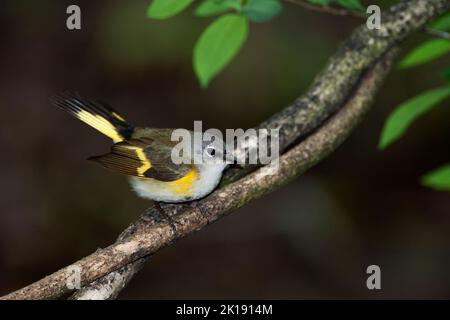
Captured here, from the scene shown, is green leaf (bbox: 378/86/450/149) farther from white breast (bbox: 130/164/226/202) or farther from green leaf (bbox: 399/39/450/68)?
white breast (bbox: 130/164/226/202)

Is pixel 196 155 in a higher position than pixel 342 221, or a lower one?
lower

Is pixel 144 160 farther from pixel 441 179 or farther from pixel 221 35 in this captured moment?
pixel 441 179

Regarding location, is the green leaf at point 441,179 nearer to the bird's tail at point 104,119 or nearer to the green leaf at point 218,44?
the green leaf at point 218,44

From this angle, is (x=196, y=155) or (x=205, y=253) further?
(x=205, y=253)

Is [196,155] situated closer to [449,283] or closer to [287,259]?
[287,259]

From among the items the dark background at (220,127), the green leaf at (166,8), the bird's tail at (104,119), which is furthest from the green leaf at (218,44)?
the dark background at (220,127)

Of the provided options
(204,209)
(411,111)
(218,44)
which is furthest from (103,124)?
(411,111)

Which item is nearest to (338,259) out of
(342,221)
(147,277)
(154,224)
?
(342,221)
